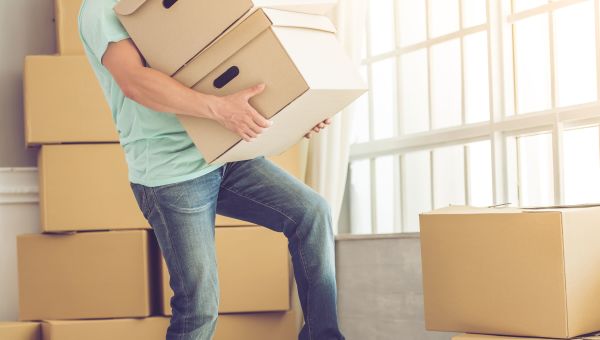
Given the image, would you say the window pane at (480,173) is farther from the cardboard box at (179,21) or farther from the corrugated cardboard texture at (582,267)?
the cardboard box at (179,21)

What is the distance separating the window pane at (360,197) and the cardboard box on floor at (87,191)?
421 millimetres

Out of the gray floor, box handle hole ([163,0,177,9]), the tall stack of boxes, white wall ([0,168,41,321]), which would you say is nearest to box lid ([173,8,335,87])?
box handle hole ([163,0,177,9])

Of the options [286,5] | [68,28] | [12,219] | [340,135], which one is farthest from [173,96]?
[12,219]

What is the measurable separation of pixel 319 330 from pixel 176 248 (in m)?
0.31

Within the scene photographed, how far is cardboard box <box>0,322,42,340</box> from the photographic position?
257cm

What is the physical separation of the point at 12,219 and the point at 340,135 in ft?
3.90

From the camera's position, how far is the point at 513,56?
2268 millimetres

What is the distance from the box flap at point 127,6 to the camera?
1635mm

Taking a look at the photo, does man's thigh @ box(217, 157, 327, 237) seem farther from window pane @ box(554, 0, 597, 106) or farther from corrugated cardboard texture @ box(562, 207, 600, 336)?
window pane @ box(554, 0, 597, 106)

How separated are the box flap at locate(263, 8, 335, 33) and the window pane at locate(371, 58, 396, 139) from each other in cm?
103

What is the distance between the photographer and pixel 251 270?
2.63 m

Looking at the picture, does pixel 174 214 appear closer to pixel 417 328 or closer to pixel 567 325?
pixel 567 325

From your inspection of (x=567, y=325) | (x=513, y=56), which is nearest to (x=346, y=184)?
(x=513, y=56)

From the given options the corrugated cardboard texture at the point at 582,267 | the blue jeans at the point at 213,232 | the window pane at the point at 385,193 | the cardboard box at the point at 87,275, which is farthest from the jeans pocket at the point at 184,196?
the window pane at the point at 385,193
